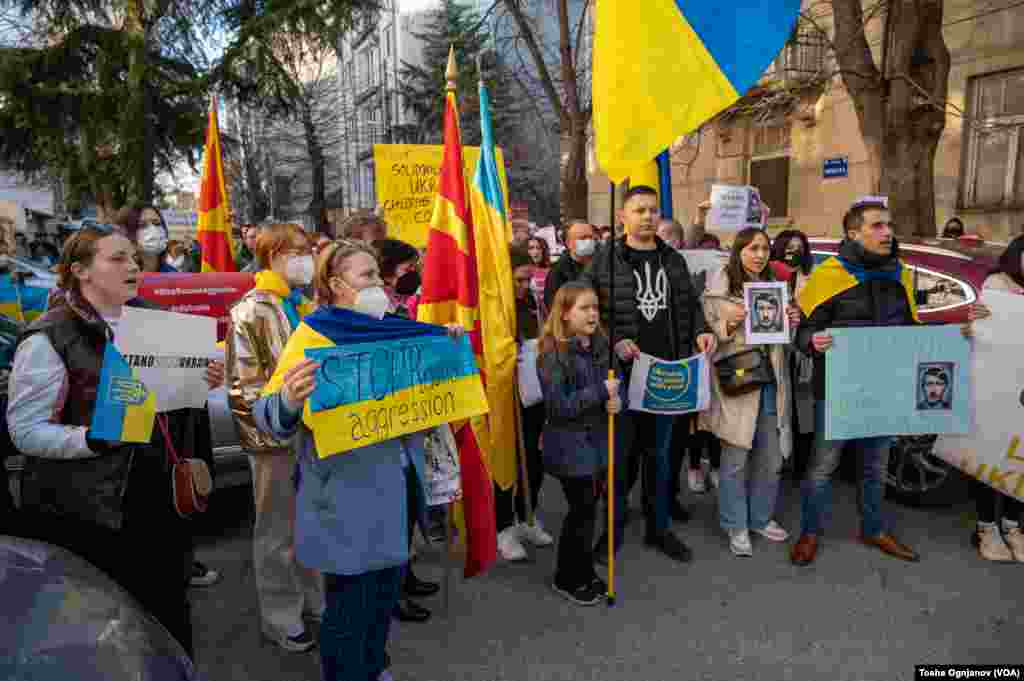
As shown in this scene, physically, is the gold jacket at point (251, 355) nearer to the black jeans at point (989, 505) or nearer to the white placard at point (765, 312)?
the white placard at point (765, 312)

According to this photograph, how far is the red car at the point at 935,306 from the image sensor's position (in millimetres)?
4734

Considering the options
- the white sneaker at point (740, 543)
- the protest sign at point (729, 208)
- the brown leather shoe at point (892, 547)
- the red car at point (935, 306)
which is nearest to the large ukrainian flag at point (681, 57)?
the white sneaker at point (740, 543)

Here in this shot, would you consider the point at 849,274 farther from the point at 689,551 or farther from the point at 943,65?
the point at 943,65

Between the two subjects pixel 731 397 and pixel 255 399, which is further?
pixel 731 397

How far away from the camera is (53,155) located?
640 inches

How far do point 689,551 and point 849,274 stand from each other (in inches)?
71.3

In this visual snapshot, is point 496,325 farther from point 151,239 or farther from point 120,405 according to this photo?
point 151,239

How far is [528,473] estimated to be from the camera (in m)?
4.54

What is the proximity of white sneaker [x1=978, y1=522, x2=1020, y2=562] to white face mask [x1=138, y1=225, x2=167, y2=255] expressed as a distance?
534cm

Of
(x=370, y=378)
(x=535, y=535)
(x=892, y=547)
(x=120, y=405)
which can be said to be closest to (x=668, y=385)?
(x=535, y=535)

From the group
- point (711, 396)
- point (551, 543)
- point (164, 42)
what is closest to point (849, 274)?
point (711, 396)

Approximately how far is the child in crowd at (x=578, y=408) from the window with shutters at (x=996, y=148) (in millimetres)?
11790

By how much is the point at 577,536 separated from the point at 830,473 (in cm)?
159

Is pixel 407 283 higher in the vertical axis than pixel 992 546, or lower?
higher
